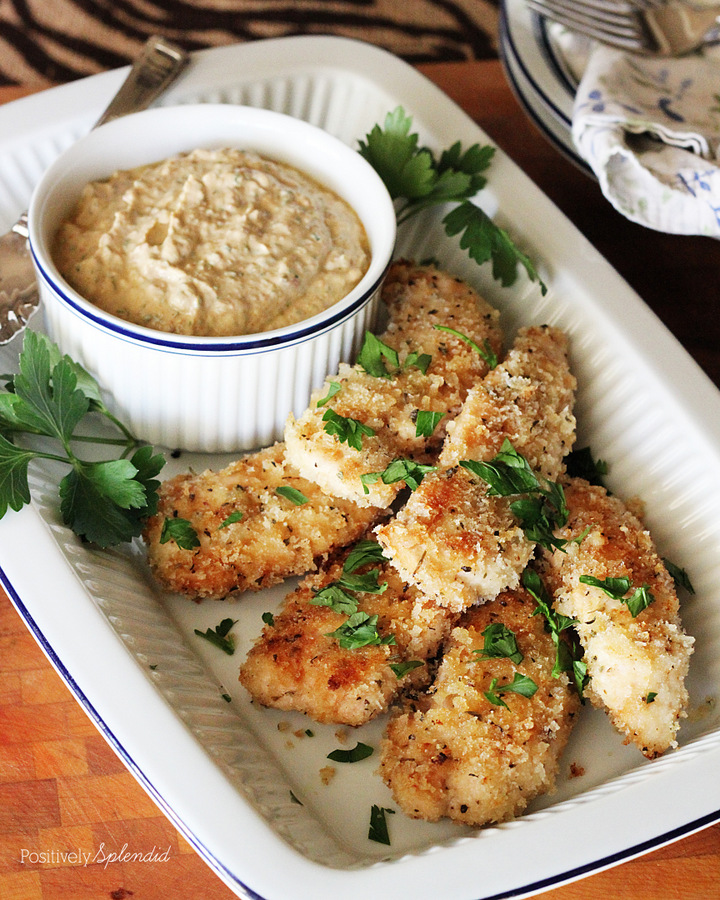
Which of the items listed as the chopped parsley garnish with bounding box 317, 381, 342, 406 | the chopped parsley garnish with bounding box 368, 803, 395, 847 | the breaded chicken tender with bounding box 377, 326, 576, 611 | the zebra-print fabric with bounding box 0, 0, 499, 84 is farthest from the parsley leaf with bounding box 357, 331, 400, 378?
the zebra-print fabric with bounding box 0, 0, 499, 84

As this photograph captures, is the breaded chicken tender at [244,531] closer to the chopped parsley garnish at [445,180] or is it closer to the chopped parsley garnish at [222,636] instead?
the chopped parsley garnish at [222,636]

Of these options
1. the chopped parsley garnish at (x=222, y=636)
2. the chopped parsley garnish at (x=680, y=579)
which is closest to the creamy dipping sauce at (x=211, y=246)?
the chopped parsley garnish at (x=222, y=636)

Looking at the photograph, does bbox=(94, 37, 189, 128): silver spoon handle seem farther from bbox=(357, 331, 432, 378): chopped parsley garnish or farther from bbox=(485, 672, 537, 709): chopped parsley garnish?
bbox=(485, 672, 537, 709): chopped parsley garnish

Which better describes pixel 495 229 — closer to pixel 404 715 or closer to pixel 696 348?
pixel 696 348

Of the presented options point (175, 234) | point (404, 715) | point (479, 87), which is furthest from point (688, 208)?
point (404, 715)

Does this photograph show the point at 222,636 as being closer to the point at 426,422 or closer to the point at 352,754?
the point at 352,754

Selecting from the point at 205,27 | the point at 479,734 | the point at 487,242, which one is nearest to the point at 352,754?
the point at 479,734
